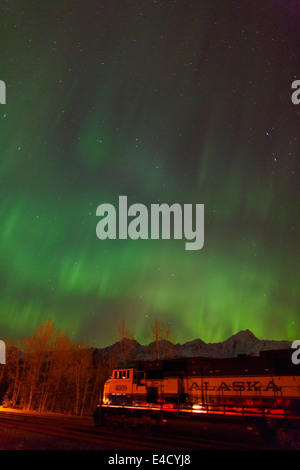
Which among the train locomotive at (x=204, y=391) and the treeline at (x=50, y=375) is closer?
the train locomotive at (x=204, y=391)

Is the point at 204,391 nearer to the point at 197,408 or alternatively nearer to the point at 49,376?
the point at 197,408

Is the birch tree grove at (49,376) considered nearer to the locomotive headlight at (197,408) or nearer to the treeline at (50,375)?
the treeline at (50,375)

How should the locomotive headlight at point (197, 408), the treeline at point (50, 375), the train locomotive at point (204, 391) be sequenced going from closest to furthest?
the train locomotive at point (204, 391) → the locomotive headlight at point (197, 408) → the treeline at point (50, 375)

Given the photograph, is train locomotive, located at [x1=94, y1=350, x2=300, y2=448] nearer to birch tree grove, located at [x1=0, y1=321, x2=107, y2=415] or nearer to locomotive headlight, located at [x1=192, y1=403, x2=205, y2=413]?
locomotive headlight, located at [x1=192, y1=403, x2=205, y2=413]

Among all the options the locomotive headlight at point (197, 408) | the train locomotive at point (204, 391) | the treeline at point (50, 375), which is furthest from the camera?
the treeline at point (50, 375)

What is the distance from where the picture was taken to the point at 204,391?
21.5m

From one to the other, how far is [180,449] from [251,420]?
15.4 ft

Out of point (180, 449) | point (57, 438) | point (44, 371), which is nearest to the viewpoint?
point (180, 449)

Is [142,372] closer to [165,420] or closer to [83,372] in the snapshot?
[165,420]

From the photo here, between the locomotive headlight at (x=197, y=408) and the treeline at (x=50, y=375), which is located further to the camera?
the treeline at (x=50, y=375)

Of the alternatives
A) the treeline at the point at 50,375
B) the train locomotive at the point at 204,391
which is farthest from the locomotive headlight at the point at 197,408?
the treeline at the point at 50,375

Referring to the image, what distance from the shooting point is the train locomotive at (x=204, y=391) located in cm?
1794
